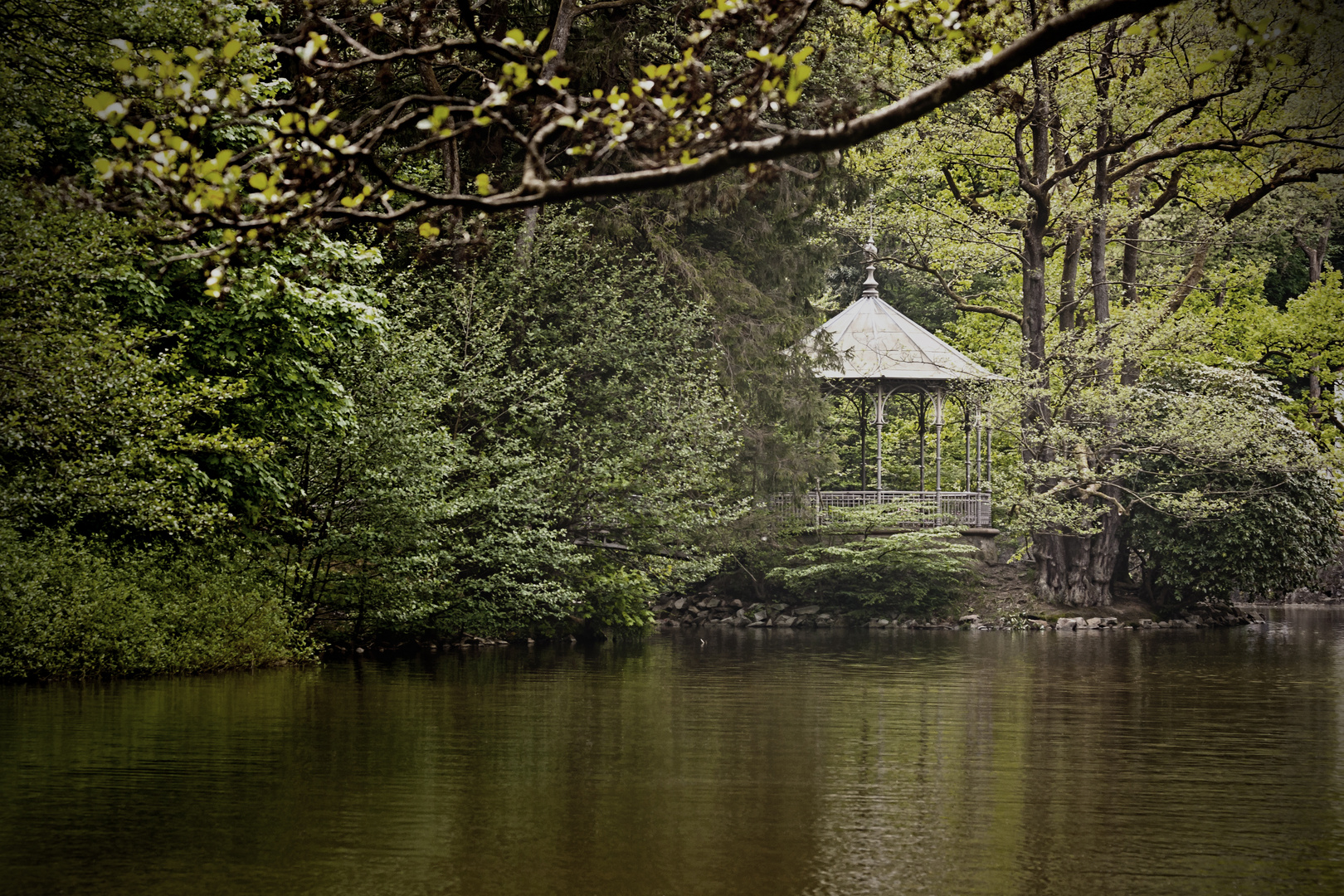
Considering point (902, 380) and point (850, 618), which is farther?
point (902, 380)

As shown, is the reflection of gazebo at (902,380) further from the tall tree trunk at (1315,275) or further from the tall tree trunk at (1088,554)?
A: the tall tree trunk at (1315,275)

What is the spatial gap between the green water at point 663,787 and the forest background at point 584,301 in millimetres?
2485

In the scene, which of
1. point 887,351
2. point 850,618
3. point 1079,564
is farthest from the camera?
point 887,351

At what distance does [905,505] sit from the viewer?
3077 cm

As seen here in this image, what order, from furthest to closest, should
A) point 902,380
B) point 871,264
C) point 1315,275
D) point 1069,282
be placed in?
1. point 1315,275
2. point 871,264
3. point 902,380
4. point 1069,282

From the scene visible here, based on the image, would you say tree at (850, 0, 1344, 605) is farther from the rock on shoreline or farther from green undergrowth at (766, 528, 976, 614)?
green undergrowth at (766, 528, 976, 614)

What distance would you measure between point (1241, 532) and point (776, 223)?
1194cm

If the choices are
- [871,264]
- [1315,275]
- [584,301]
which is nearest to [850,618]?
[871,264]

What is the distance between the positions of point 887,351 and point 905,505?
3.80 meters

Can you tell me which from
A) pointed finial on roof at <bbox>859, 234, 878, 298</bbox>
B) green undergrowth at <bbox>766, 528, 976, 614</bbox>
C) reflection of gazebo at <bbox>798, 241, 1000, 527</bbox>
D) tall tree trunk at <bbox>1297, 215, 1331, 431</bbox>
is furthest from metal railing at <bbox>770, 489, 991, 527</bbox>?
tall tree trunk at <bbox>1297, 215, 1331, 431</bbox>

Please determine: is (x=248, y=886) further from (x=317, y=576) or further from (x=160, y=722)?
(x=317, y=576)

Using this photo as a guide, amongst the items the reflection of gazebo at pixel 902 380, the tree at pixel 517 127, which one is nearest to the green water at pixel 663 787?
the tree at pixel 517 127

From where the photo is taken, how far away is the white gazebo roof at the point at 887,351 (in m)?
30.7

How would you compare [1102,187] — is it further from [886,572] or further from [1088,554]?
[886,572]
